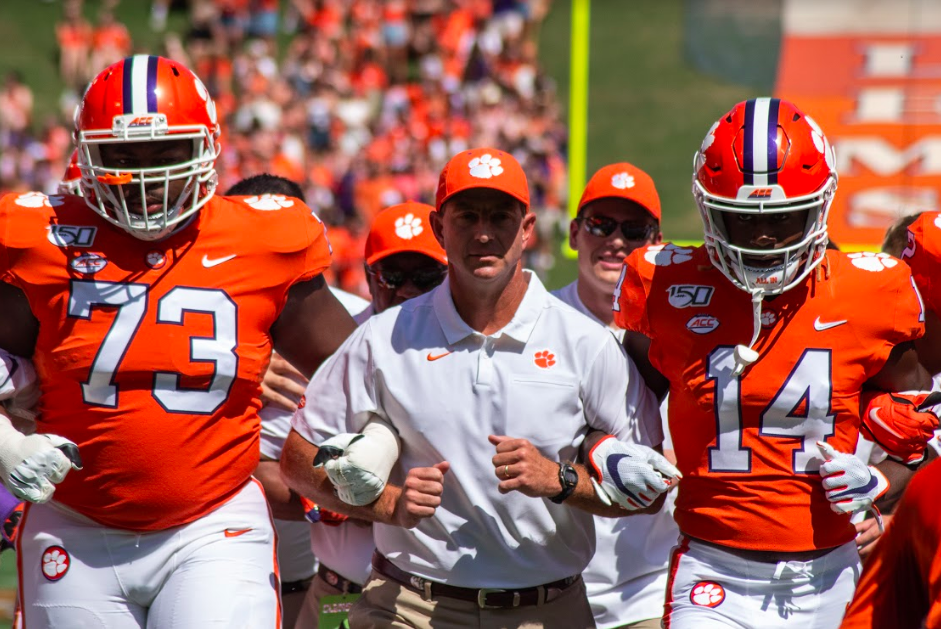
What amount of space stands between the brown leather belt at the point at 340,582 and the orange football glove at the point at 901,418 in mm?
1899

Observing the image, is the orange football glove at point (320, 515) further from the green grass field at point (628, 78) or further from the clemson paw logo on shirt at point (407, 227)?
the green grass field at point (628, 78)

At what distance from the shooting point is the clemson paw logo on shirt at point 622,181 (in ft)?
15.6

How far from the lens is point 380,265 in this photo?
4551 millimetres

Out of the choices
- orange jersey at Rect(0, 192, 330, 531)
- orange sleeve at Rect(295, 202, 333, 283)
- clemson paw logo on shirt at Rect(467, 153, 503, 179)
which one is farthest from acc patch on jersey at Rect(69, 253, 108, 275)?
clemson paw logo on shirt at Rect(467, 153, 503, 179)

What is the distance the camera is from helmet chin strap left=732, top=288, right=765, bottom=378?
10.7 ft

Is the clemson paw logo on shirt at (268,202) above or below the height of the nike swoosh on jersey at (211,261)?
above

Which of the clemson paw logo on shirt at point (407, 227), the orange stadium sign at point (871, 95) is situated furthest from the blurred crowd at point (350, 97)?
the clemson paw logo on shirt at point (407, 227)

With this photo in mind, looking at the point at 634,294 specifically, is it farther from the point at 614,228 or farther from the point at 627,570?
the point at 614,228

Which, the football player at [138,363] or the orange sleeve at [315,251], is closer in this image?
the football player at [138,363]

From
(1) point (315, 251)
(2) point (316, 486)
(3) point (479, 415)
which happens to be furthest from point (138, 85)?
(3) point (479, 415)

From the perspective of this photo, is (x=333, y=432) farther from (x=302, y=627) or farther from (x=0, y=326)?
(x=302, y=627)

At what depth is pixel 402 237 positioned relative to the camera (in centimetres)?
456

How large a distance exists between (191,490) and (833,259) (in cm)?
193

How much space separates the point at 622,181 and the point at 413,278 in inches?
36.8
